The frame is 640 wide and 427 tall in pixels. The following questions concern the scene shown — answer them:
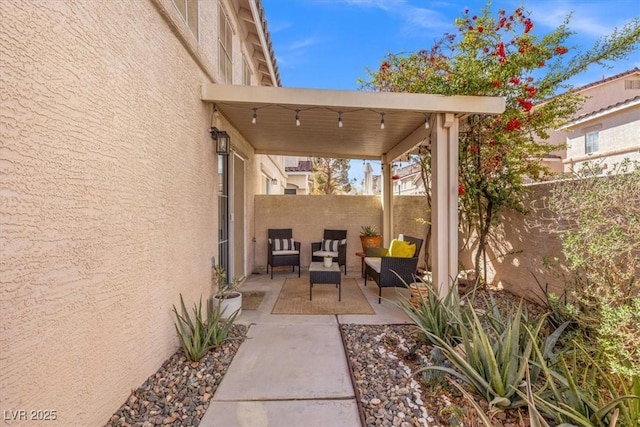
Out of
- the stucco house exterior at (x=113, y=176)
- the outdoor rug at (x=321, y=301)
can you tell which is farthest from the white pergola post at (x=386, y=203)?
the stucco house exterior at (x=113, y=176)

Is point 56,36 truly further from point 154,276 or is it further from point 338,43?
point 338,43

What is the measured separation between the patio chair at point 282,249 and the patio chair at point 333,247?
50 centimetres

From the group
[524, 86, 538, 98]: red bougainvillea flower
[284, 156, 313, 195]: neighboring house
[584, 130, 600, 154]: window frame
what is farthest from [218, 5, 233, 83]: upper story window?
[584, 130, 600, 154]: window frame

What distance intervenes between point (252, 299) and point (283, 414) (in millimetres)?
3354

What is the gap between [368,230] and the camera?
8.41 m

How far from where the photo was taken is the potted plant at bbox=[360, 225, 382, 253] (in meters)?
8.19

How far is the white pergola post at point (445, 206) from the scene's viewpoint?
476 centimetres

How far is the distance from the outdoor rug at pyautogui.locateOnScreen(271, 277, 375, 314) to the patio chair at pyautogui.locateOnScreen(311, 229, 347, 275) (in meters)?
1.05

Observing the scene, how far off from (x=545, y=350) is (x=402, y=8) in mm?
8773

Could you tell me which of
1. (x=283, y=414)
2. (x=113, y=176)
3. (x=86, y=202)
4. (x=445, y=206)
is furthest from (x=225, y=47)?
(x=283, y=414)

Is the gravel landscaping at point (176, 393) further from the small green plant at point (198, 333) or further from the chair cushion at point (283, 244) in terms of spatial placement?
the chair cushion at point (283, 244)

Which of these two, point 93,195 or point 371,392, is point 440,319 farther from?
point 93,195

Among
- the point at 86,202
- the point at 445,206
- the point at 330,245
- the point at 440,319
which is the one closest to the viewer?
the point at 86,202

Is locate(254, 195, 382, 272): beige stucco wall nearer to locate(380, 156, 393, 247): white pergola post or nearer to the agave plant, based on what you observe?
locate(380, 156, 393, 247): white pergola post
